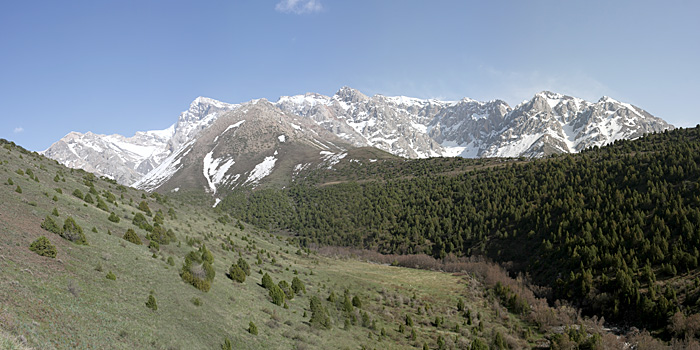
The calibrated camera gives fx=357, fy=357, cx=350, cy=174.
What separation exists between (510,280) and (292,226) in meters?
78.4

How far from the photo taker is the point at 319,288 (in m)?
46.6

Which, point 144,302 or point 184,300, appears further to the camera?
point 184,300

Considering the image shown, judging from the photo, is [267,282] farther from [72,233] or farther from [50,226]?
[50,226]

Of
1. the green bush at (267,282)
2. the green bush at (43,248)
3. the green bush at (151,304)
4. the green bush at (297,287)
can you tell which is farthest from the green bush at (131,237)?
the green bush at (297,287)

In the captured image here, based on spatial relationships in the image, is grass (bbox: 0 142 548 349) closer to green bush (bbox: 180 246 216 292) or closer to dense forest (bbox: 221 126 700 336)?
green bush (bbox: 180 246 216 292)

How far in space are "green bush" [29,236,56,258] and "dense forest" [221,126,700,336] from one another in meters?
54.7

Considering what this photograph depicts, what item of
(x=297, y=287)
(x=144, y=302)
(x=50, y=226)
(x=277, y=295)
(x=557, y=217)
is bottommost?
(x=297, y=287)

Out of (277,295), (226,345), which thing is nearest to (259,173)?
(277,295)

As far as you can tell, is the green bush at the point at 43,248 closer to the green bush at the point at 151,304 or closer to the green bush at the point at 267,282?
the green bush at the point at 151,304

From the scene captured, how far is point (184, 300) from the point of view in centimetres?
2508

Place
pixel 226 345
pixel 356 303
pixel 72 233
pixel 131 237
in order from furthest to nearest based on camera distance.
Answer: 1. pixel 356 303
2. pixel 131 237
3. pixel 72 233
4. pixel 226 345

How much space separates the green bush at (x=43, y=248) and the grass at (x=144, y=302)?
43 cm

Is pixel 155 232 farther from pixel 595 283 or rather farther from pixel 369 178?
pixel 369 178

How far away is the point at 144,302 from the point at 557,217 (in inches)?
2929
